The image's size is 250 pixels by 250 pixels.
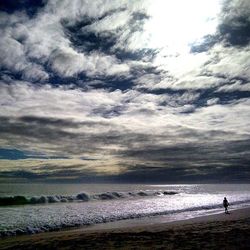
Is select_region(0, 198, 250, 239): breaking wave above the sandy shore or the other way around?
above

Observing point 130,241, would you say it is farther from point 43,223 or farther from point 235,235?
point 43,223

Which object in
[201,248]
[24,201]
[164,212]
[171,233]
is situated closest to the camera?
[201,248]

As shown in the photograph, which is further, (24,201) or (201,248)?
(24,201)

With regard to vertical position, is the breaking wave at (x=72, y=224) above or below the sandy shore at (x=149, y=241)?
above

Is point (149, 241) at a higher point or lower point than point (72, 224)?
lower

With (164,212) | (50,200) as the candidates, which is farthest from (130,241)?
(50,200)

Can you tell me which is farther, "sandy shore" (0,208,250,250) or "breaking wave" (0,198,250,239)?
"breaking wave" (0,198,250,239)

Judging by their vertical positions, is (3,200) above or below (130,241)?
above

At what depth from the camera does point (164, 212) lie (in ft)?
128

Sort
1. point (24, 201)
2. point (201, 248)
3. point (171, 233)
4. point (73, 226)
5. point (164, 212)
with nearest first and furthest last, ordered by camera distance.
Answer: point (201, 248) < point (171, 233) < point (73, 226) < point (164, 212) < point (24, 201)

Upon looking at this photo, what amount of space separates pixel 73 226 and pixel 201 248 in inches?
617

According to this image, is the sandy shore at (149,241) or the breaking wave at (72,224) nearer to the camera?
the sandy shore at (149,241)

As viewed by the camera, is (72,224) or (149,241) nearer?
(149,241)

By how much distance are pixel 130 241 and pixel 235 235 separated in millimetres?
5901
